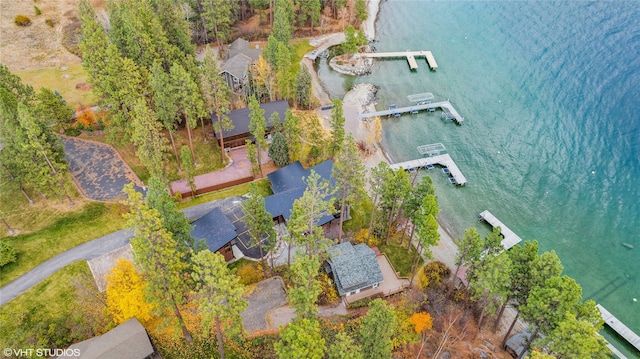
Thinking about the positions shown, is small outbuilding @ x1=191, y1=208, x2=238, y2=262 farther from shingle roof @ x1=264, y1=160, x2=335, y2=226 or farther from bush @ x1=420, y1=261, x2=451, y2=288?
bush @ x1=420, y1=261, x2=451, y2=288

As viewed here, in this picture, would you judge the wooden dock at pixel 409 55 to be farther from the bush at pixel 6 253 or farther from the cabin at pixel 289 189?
the bush at pixel 6 253

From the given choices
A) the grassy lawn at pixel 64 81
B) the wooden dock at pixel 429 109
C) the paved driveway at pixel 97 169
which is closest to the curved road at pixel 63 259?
the paved driveway at pixel 97 169

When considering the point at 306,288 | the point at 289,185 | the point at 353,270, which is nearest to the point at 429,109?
the point at 289,185

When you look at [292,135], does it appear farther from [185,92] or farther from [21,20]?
[21,20]

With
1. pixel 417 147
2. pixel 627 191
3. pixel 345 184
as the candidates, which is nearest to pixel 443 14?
pixel 417 147

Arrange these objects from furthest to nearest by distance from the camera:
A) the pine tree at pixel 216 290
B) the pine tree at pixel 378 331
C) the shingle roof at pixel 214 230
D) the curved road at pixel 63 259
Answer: the shingle roof at pixel 214 230 → the curved road at pixel 63 259 → the pine tree at pixel 378 331 → the pine tree at pixel 216 290
